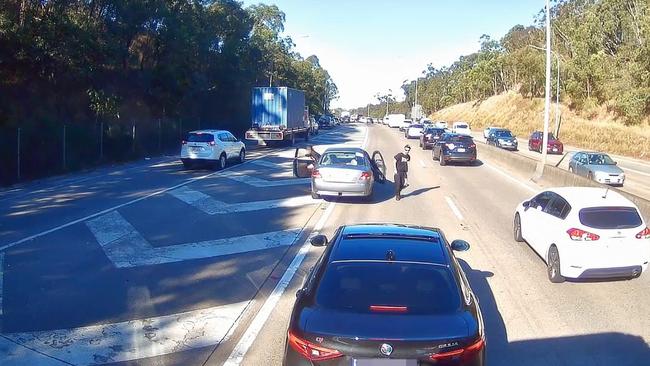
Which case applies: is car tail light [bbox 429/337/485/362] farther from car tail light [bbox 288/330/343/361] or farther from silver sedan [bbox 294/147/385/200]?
silver sedan [bbox 294/147/385/200]

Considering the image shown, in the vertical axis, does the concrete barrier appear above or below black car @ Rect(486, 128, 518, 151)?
below

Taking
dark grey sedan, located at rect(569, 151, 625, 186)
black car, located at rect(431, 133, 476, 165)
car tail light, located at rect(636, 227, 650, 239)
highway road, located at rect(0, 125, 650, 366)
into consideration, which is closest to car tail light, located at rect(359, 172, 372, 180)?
highway road, located at rect(0, 125, 650, 366)

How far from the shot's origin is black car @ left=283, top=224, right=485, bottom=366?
4.40m

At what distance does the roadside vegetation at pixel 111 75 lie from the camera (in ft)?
84.8

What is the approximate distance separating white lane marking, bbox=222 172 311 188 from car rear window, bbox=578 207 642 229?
13273 mm

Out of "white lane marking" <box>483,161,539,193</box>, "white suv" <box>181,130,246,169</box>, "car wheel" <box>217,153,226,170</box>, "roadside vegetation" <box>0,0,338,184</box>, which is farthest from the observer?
"car wheel" <box>217,153,226,170</box>

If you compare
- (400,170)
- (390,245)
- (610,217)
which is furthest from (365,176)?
(390,245)

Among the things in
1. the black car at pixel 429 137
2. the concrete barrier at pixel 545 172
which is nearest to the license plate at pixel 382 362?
the concrete barrier at pixel 545 172

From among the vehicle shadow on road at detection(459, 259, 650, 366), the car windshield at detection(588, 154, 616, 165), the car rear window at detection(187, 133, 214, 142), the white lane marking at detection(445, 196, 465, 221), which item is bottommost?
the vehicle shadow on road at detection(459, 259, 650, 366)

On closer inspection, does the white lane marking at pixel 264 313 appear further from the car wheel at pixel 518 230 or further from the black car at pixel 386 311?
the car wheel at pixel 518 230

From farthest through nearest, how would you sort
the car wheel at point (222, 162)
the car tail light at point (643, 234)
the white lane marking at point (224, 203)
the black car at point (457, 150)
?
the black car at point (457, 150) → the car wheel at point (222, 162) → the white lane marking at point (224, 203) → the car tail light at point (643, 234)

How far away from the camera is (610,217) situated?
388 inches

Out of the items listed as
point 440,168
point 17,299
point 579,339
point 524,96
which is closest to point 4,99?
point 440,168

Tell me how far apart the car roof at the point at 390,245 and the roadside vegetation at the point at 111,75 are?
18.8m
